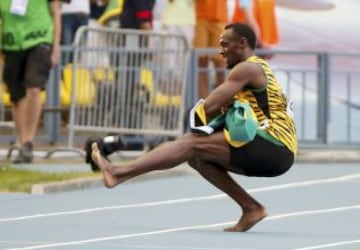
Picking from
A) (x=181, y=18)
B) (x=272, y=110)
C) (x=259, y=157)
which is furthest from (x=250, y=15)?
(x=259, y=157)

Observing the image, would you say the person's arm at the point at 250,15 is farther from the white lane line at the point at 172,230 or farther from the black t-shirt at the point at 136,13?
the white lane line at the point at 172,230

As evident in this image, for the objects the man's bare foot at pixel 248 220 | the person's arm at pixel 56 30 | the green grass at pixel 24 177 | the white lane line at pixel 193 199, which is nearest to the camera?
the man's bare foot at pixel 248 220

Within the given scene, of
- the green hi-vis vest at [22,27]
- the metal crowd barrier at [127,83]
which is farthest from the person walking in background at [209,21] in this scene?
the green hi-vis vest at [22,27]

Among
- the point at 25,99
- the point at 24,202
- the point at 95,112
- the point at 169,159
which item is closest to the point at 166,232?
the point at 169,159

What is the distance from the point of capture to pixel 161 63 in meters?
19.0

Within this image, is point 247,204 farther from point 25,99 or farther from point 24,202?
point 25,99

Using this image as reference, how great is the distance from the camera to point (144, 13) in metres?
20.2

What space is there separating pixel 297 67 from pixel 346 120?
0.83 m

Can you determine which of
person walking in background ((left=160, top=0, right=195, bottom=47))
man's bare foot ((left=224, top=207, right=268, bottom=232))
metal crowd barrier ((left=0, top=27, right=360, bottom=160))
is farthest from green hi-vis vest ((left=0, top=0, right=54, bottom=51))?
man's bare foot ((left=224, top=207, right=268, bottom=232))

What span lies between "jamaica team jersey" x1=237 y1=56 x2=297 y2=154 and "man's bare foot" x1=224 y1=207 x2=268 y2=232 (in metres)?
0.48

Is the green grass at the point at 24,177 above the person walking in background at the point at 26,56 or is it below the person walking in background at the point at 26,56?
below

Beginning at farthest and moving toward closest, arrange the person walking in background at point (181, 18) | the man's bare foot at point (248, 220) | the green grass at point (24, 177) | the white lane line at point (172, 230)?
1. the person walking in background at point (181, 18)
2. the green grass at point (24, 177)
3. the man's bare foot at point (248, 220)
4. the white lane line at point (172, 230)

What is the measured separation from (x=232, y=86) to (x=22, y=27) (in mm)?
5887

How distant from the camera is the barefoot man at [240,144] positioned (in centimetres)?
1170
